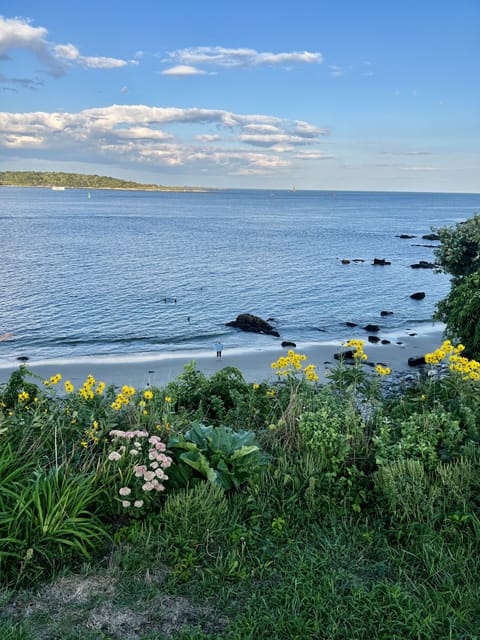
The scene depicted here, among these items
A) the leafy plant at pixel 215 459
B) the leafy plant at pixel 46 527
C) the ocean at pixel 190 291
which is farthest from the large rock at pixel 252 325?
the leafy plant at pixel 46 527

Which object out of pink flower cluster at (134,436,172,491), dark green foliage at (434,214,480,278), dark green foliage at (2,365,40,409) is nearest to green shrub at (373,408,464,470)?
pink flower cluster at (134,436,172,491)

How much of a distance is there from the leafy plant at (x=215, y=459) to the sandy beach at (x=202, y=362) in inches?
471

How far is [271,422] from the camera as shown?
277 inches

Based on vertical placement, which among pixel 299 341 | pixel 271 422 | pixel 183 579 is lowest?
pixel 299 341

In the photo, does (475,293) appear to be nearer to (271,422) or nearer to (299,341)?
(271,422)

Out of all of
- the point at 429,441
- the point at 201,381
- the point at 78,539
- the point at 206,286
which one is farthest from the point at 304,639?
the point at 206,286

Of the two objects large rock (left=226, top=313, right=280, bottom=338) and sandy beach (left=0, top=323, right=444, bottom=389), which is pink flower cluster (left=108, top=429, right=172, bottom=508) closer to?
sandy beach (left=0, top=323, right=444, bottom=389)

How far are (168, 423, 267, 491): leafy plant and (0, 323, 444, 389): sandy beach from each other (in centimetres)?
1196

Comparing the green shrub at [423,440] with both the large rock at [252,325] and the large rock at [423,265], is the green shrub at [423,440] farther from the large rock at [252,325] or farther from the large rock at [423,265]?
the large rock at [423,265]

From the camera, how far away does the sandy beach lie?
65.0 ft

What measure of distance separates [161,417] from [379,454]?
2.73 metres

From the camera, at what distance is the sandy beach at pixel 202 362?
65.0ft

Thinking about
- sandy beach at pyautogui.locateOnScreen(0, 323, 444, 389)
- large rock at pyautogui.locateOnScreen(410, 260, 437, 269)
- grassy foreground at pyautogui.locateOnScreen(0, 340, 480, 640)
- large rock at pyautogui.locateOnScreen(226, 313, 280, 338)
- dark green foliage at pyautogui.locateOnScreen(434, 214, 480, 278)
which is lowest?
sandy beach at pyautogui.locateOnScreen(0, 323, 444, 389)

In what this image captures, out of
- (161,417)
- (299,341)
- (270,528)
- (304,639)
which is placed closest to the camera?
(304,639)
